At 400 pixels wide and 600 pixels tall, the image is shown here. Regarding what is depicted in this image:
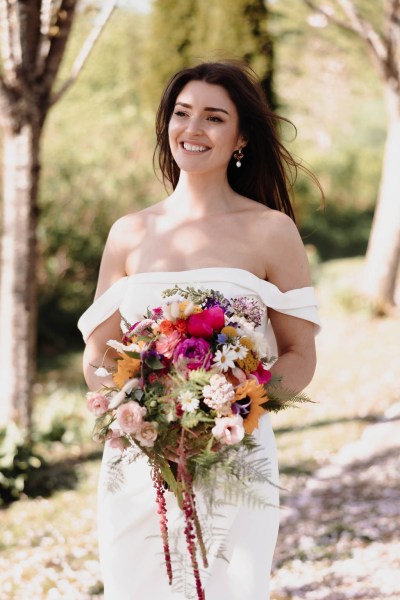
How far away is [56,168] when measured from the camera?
1172cm

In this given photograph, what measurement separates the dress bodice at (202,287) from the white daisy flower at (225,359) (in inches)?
15.9

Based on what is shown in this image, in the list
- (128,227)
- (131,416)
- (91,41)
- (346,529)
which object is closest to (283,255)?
(128,227)

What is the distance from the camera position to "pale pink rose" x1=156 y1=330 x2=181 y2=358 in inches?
91.7

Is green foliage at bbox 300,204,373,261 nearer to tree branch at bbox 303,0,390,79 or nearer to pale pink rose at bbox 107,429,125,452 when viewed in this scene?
tree branch at bbox 303,0,390,79

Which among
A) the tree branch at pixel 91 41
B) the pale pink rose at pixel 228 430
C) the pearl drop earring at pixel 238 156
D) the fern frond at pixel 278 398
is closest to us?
the pale pink rose at pixel 228 430

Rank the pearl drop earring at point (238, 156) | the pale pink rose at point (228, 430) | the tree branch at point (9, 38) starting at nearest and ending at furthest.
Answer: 1. the pale pink rose at point (228, 430)
2. the pearl drop earring at point (238, 156)
3. the tree branch at point (9, 38)

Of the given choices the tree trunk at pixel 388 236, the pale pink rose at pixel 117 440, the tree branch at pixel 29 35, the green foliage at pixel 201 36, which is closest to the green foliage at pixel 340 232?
the green foliage at pixel 201 36

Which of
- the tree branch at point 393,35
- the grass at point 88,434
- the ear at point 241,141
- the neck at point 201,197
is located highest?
the tree branch at point 393,35

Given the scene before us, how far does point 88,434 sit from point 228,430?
209 inches

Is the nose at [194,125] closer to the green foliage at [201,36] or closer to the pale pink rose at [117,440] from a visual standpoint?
the pale pink rose at [117,440]

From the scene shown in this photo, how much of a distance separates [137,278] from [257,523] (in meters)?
0.92

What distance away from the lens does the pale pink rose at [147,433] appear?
2252mm

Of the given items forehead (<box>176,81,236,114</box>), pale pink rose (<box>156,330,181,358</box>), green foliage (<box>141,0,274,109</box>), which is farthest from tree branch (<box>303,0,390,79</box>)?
pale pink rose (<box>156,330,181,358</box>)

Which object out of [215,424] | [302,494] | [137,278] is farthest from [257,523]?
[302,494]
